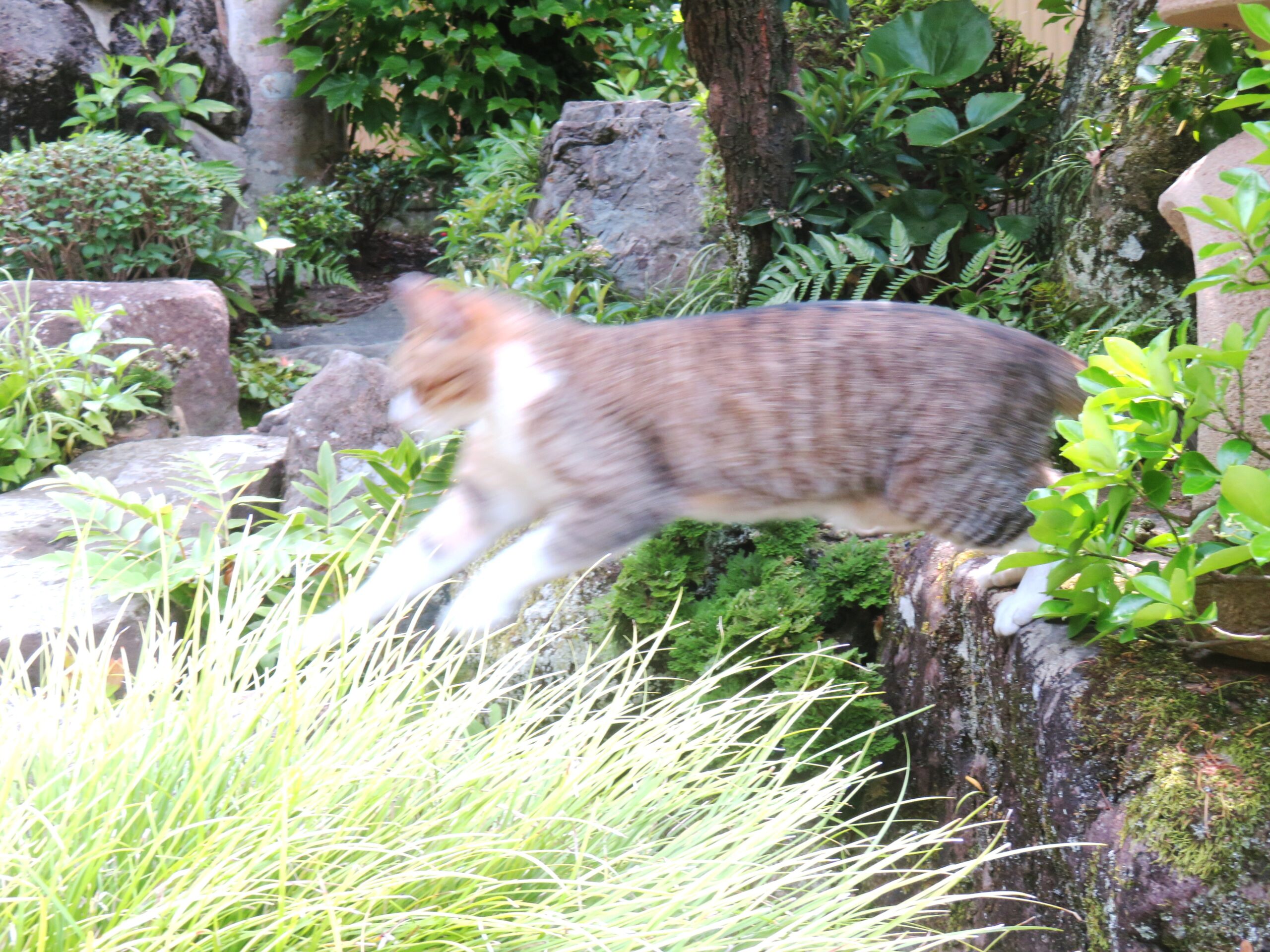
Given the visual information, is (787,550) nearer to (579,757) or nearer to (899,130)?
(579,757)

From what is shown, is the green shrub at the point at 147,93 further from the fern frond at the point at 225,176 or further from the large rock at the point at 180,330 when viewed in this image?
the large rock at the point at 180,330

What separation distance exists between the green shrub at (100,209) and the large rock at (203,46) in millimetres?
1608

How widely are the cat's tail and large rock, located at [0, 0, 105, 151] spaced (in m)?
6.41

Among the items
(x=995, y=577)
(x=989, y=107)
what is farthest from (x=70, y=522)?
(x=989, y=107)

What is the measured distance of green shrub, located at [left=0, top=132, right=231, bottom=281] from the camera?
540cm

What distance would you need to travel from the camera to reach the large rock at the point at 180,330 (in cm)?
493

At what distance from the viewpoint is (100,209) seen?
5523 millimetres

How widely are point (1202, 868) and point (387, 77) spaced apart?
8.10 metres

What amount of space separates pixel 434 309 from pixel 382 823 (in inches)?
46.2

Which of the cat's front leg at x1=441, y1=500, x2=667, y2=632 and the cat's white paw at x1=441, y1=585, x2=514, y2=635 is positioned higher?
the cat's front leg at x1=441, y1=500, x2=667, y2=632

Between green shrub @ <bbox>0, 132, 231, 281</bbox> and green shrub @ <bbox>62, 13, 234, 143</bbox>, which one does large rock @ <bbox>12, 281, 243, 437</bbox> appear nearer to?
green shrub @ <bbox>0, 132, 231, 281</bbox>

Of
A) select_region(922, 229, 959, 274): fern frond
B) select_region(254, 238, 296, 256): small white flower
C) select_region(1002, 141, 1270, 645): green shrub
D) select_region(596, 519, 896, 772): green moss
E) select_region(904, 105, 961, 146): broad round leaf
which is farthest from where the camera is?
select_region(254, 238, 296, 256): small white flower

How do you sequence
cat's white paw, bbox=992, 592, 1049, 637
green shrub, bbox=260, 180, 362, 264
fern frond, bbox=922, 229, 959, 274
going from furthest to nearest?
green shrub, bbox=260, 180, 362, 264 → fern frond, bbox=922, 229, 959, 274 → cat's white paw, bbox=992, 592, 1049, 637

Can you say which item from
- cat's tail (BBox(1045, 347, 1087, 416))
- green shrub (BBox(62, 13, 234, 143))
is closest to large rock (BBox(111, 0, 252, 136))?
green shrub (BBox(62, 13, 234, 143))
